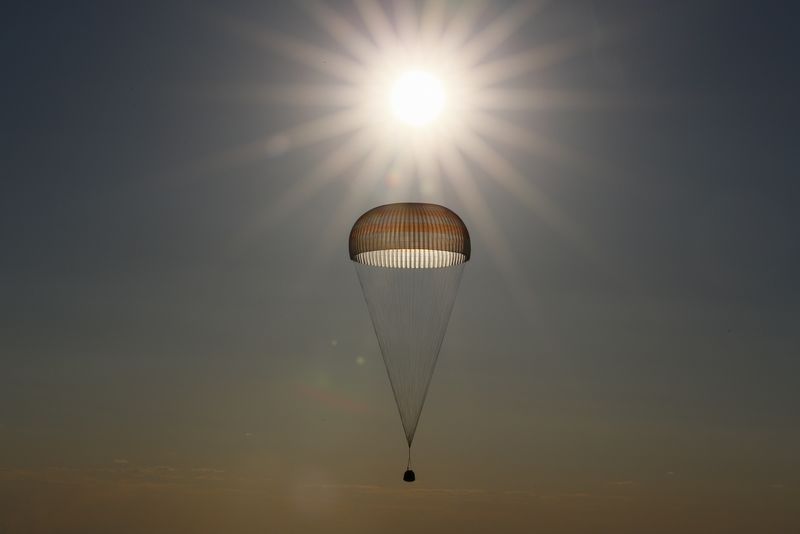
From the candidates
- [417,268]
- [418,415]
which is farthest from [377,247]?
[418,415]

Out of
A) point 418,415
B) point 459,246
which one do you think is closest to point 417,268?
point 459,246

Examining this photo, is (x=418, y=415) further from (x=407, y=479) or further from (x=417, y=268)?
(x=417, y=268)

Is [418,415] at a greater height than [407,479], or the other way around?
[418,415]

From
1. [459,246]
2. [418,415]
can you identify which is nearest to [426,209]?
[459,246]

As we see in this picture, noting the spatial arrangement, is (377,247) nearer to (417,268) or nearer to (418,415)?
(417,268)

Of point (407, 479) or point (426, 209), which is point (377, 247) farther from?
point (407, 479)

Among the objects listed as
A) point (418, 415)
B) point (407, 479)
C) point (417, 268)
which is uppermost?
point (417, 268)

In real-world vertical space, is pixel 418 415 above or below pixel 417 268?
below
